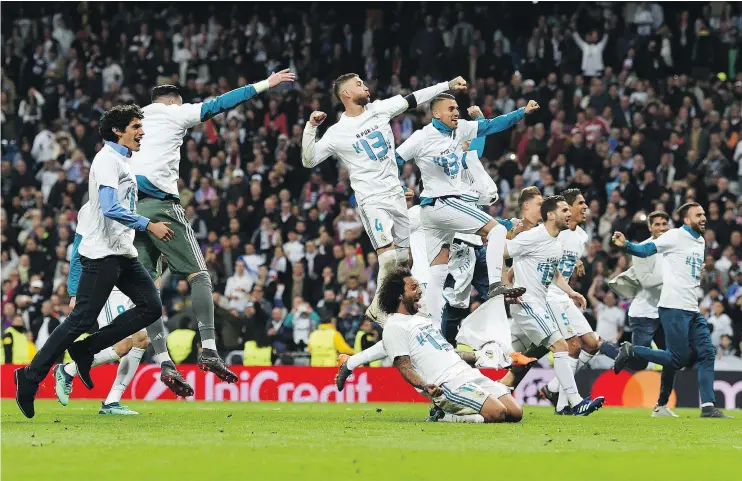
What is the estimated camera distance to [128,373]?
511 inches

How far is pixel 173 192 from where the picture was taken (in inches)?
483

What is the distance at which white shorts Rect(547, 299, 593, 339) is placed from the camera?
15219mm

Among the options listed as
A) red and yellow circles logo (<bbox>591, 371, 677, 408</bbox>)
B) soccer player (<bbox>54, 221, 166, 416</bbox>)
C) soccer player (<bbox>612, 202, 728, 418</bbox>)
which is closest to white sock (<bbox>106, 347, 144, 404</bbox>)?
soccer player (<bbox>54, 221, 166, 416</bbox>)

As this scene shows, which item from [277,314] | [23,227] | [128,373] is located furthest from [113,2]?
[128,373]

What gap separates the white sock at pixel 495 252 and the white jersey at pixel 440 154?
2.34 ft

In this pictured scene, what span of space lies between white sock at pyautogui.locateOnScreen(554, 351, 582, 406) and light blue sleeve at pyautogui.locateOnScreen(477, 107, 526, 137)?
9.01 feet

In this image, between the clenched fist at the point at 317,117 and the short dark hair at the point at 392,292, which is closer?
the short dark hair at the point at 392,292

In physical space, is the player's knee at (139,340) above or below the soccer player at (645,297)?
below

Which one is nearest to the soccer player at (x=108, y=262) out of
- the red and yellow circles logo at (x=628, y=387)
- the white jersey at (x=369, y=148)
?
the white jersey at (x=369, y=148)

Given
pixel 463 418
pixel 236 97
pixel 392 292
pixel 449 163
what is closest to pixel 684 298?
pixel 449 163

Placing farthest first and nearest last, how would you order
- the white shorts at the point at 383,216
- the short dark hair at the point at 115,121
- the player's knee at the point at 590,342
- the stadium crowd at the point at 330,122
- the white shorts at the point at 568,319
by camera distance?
the stadium crowd at the point at 330,122, the player's knee at the point at 590,342, the white shorts at the point at 568,319, the white shorts at the point at 383,216, the short dark hair at the point at 115,121

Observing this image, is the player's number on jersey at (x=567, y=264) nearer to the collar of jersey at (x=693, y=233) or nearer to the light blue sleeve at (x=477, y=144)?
the collar of jersey at (x=693, y=233)

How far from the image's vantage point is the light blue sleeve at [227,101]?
11.8 m

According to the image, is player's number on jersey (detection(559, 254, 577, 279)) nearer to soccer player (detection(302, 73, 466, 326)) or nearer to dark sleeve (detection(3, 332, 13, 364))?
soccer player (detection(302, 73, 466, 326))
